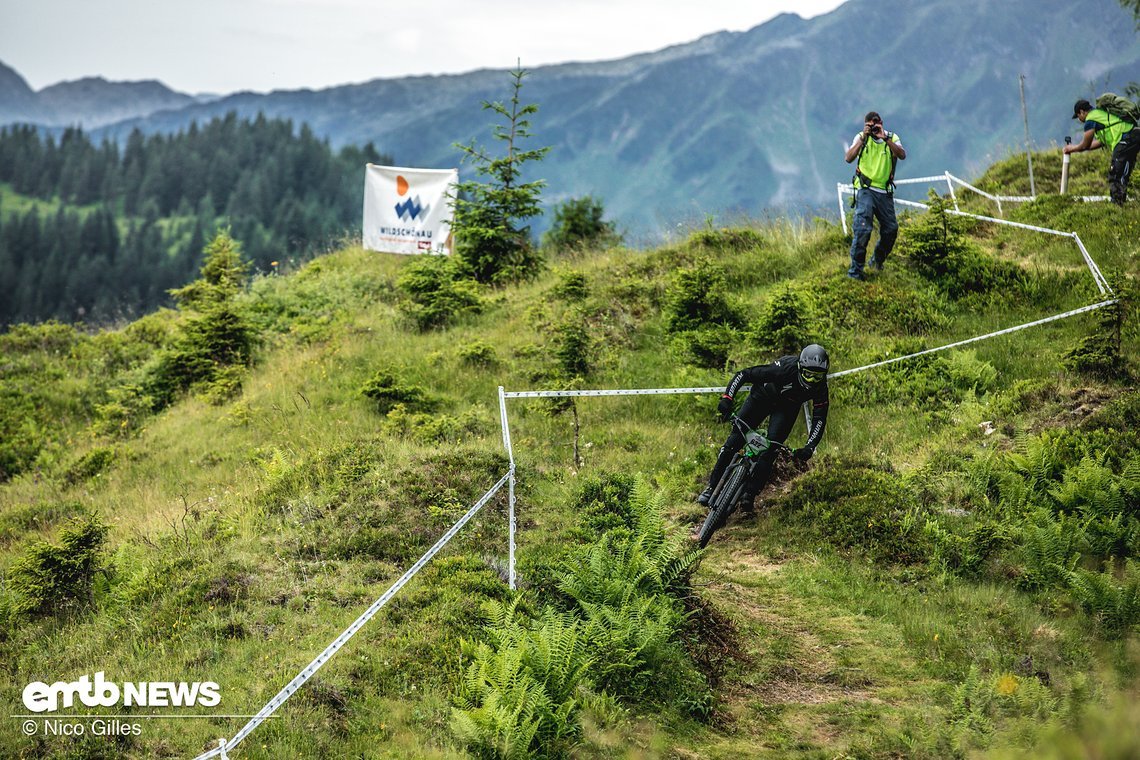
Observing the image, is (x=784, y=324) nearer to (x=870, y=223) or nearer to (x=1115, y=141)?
(x=870, y=223)

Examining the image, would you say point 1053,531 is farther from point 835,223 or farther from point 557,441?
point 835,223

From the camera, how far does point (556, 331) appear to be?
16250mm

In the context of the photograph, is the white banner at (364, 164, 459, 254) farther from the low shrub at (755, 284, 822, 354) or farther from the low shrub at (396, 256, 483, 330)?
the low shrub at (755, 284, 822, 354)

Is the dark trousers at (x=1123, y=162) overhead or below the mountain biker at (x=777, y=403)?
overhead

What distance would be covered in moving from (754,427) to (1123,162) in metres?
10.0

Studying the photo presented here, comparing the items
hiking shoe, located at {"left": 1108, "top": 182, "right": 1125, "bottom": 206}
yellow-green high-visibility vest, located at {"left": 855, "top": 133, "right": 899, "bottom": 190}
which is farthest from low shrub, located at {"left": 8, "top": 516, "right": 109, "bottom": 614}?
hiking shoe, located at {"left": 1108, "top": 182, "right": 1125, "bottom": 206}

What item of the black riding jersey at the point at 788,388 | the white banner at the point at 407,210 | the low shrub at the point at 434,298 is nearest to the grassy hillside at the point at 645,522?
the low shrub at the point at 434,298

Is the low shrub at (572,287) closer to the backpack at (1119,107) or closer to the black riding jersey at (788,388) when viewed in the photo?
the black riding jersey at (788,388)

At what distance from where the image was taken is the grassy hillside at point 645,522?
7238 millimetres

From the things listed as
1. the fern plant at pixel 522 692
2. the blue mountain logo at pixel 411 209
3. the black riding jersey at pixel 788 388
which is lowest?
the fern plant at pixel 522 692

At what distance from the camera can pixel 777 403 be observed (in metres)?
11.2

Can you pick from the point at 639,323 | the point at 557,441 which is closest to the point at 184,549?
the point at 557,441

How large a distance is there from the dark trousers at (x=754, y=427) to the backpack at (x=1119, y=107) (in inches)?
401

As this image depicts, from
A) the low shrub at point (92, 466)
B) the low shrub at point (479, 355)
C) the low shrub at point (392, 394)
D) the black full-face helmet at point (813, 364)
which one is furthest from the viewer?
the low shrub at point (479, 355)
